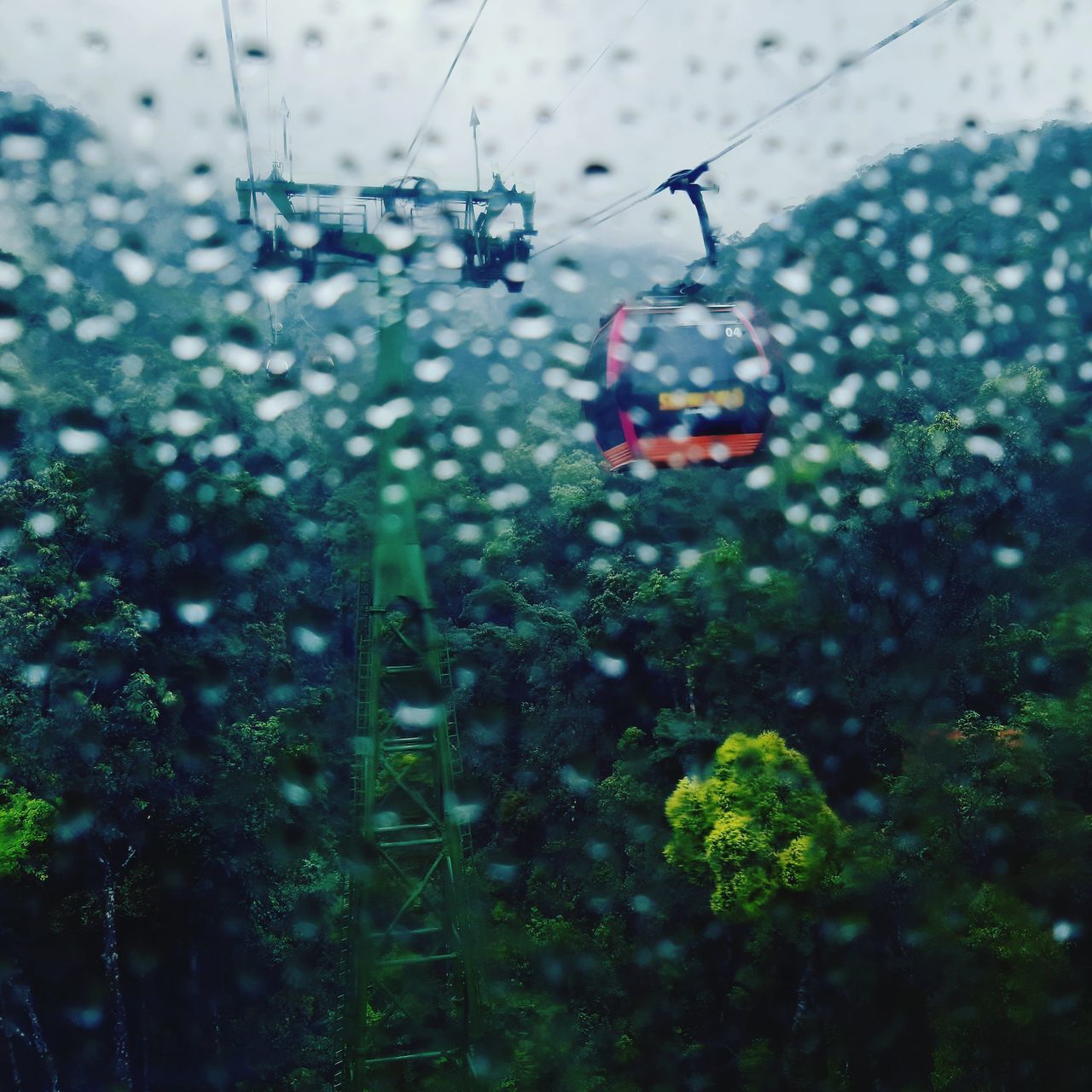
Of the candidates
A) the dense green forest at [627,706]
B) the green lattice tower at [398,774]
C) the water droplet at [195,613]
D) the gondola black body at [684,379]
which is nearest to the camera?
the gondola black body at [684,379]

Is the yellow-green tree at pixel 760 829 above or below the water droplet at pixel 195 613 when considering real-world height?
below

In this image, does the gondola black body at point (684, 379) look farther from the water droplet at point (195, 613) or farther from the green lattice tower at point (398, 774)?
the water droplet at point (195, 613)

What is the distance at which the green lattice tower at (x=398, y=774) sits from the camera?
19.6 ft

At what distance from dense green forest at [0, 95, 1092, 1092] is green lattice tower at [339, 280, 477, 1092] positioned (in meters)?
0.92

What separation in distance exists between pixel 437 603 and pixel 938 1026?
9.62m

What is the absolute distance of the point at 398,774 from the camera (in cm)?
625

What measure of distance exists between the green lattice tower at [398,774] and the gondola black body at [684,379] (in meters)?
2.92

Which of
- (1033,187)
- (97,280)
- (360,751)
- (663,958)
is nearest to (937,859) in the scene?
(663,958)

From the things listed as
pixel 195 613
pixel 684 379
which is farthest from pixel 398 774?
pixel 195 613

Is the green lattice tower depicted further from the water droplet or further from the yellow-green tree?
the water droplet

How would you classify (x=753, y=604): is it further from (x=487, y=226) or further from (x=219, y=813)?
(x=219, y=813)

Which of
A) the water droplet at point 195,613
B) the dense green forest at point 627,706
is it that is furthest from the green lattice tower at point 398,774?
the water droplet at point 195,613

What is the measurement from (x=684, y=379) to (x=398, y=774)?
358 centimetres

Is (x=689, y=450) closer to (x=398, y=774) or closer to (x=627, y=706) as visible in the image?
Answer: (x=398, y=774)
